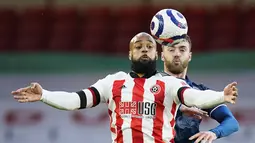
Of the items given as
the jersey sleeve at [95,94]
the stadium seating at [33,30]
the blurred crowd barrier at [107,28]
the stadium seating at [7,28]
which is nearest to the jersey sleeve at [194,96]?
the jersey sleeve at [95,94]

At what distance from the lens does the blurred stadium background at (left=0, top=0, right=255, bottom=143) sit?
905cm

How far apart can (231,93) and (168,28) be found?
997 millimetres

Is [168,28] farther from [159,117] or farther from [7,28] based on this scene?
[7,28]

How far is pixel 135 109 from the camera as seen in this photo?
5016 millimetres

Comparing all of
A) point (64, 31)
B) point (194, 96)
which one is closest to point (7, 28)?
point (64, 31)

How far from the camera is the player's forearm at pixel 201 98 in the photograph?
4800 mm

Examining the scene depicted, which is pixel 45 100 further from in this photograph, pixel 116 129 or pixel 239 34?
pixel 239 34

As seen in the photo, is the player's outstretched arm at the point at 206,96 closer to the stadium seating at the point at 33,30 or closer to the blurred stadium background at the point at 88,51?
the blurred stadium background at the point at 88,51

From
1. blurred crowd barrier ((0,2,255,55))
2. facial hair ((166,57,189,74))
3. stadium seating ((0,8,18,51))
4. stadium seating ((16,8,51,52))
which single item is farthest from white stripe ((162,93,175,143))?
stadium seating ((0,8,18,51))

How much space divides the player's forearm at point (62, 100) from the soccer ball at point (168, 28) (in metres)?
0.81

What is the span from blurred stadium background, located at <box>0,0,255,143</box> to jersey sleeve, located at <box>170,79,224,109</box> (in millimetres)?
3762

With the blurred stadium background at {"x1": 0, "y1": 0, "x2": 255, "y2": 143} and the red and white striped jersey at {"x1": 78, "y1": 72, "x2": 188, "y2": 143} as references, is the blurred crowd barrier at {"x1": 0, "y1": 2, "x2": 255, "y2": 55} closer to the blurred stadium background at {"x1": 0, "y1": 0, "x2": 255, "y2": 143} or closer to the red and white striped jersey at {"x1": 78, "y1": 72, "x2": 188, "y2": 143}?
the blurred stadium background at {"x1": 0, "y1": 0, "x2": 255, "y2": 143}

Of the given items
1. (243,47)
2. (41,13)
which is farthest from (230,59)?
(41,13)

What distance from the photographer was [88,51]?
33.6ft
